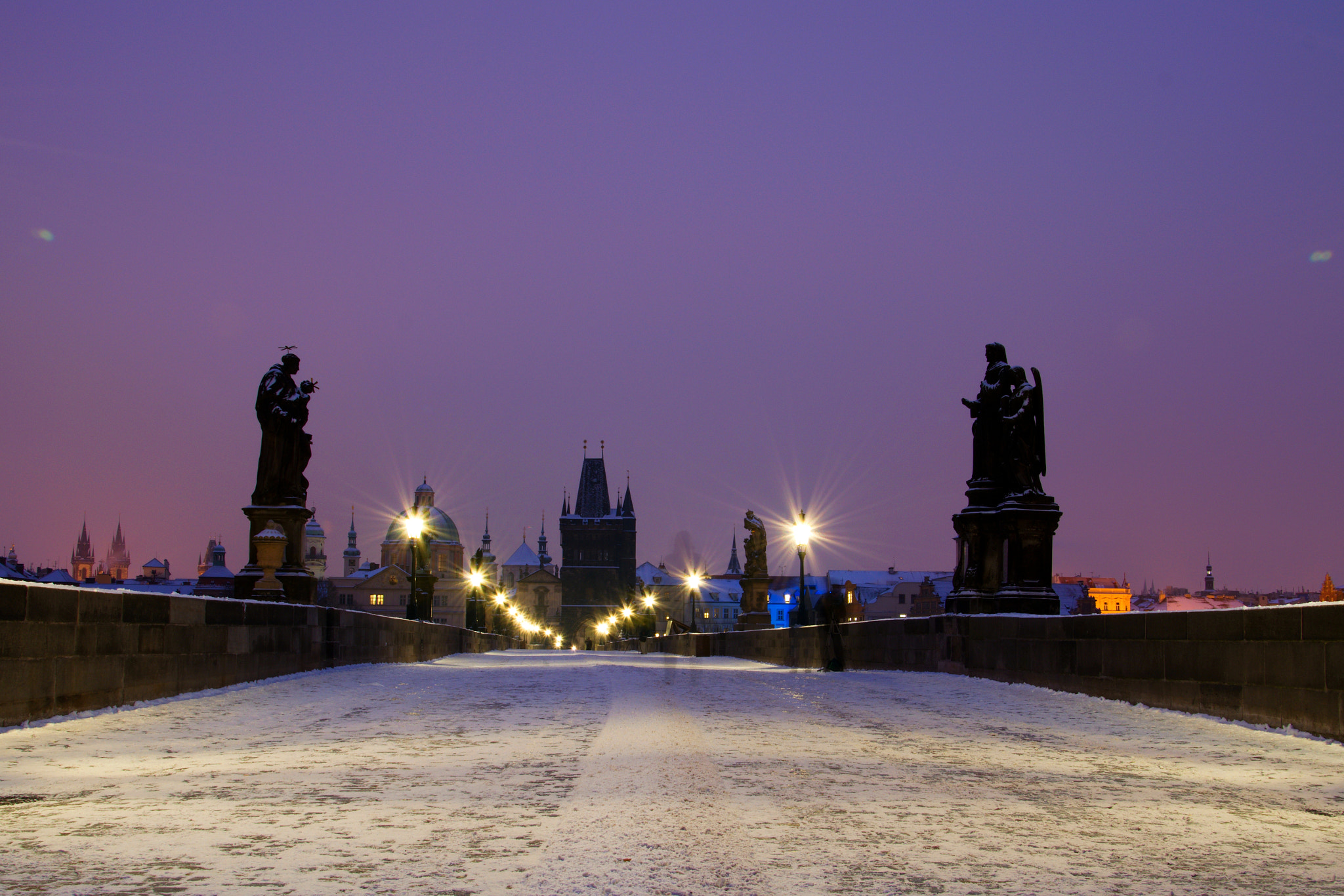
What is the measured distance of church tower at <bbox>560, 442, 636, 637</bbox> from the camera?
6993 inches

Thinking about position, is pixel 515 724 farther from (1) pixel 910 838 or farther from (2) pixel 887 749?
(1) pixel 910 838

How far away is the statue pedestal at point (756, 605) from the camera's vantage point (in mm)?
45125

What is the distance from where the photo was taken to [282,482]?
74.6 feet

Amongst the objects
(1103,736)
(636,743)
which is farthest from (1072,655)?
(636,743)

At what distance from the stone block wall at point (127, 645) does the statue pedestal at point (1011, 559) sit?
31.7ft

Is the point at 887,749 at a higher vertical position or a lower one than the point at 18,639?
lower

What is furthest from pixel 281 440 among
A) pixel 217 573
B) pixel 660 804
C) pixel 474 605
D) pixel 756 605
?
pixel 217 573

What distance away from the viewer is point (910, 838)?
185 inches

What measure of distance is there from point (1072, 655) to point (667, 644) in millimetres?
43654

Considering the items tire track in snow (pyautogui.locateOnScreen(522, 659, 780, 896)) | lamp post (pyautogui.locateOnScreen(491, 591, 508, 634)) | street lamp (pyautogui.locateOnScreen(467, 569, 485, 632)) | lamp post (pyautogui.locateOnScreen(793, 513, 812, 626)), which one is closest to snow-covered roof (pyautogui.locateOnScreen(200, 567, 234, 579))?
lamp post (pyautogui.locateOnScreen(491, 591, 508, 634))

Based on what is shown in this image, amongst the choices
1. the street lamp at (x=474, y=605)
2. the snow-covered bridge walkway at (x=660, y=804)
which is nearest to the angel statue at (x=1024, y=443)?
the snow-covered bridge walkway at (x=660, y=804)

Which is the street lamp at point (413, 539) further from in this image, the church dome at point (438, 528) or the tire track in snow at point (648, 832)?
the church dome at point (438, 528)

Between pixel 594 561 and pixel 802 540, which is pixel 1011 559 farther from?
pixel 594 561

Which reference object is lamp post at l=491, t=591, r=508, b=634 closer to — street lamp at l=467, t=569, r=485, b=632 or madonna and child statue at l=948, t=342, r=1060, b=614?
street lamp at l=467, t=569, r=485, b=632
